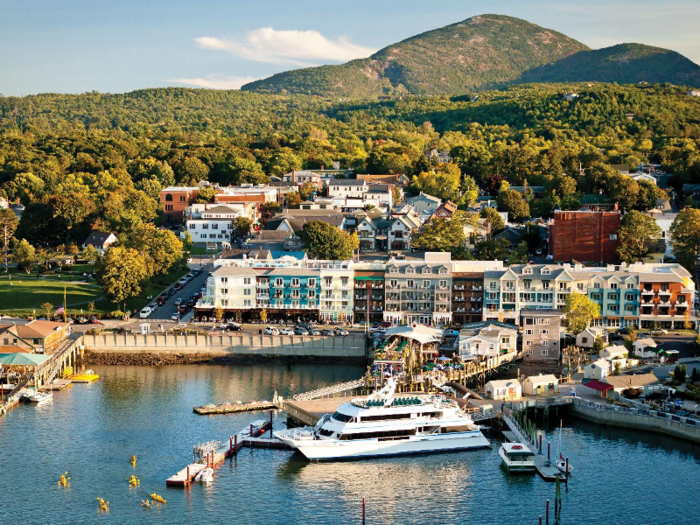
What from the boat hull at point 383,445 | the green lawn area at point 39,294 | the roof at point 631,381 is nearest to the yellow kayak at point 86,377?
the green lawn area at point 39,294

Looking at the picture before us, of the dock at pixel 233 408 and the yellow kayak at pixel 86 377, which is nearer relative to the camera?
the dock at pixel 233 408

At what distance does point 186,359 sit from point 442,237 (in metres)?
26.3

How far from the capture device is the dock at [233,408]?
4581 centimetres

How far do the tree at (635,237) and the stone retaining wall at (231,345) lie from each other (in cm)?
2432

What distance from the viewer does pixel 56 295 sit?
2662 inches

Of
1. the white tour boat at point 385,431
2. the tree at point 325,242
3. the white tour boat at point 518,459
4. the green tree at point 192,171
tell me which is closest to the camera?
the white tour boat at point 518,459

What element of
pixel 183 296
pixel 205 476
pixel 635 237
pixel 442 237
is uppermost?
pixel 635 237

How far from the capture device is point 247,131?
575 ft

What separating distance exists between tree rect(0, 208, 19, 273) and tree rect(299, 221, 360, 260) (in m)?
25.7

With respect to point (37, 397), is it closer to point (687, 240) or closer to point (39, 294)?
point (39, 294)

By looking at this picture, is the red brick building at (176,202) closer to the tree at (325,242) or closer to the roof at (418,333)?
the tree at (325,242)

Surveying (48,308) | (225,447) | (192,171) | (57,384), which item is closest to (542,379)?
(225,447)

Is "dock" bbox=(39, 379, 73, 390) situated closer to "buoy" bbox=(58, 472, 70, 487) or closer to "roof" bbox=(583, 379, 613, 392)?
"buoy" bbox=(58, 472, 70, 487)

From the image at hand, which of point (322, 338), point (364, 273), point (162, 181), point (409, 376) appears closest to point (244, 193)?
point (162, 181)
